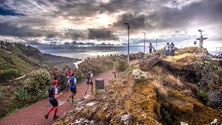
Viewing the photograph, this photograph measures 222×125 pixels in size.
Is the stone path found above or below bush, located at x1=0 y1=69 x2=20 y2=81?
above

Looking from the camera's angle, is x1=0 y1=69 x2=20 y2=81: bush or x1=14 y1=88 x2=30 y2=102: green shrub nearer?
x1=14 y1=88 x2=30 y2=102: green shrub

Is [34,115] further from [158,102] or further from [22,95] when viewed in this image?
[158,102]

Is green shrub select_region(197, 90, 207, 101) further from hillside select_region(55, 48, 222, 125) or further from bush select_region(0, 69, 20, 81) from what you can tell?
bush select_region(0, 69, 20, 81)

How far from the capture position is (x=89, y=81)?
44.8 feet

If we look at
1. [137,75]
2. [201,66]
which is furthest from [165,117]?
[201,66]

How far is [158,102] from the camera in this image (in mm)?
6238

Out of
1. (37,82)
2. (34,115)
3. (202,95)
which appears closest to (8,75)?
(37,82)

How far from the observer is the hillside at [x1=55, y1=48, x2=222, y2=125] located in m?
4.88

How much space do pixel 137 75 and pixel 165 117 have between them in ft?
6.81

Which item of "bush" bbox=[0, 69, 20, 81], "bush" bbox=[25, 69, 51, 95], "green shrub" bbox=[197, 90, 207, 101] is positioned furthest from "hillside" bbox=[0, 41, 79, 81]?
"green shrub" bbox=[197, 90, 207, 101]

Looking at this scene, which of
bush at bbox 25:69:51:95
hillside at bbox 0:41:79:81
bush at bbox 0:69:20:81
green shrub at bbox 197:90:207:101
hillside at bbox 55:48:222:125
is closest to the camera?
hillside at bbox 55:48:222:125

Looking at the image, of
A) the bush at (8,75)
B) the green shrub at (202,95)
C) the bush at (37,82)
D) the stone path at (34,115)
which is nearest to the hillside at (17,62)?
the bush at (8,75)

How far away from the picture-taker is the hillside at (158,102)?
488 centimetres

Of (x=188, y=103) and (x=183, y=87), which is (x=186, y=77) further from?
(x=188, y=103)
